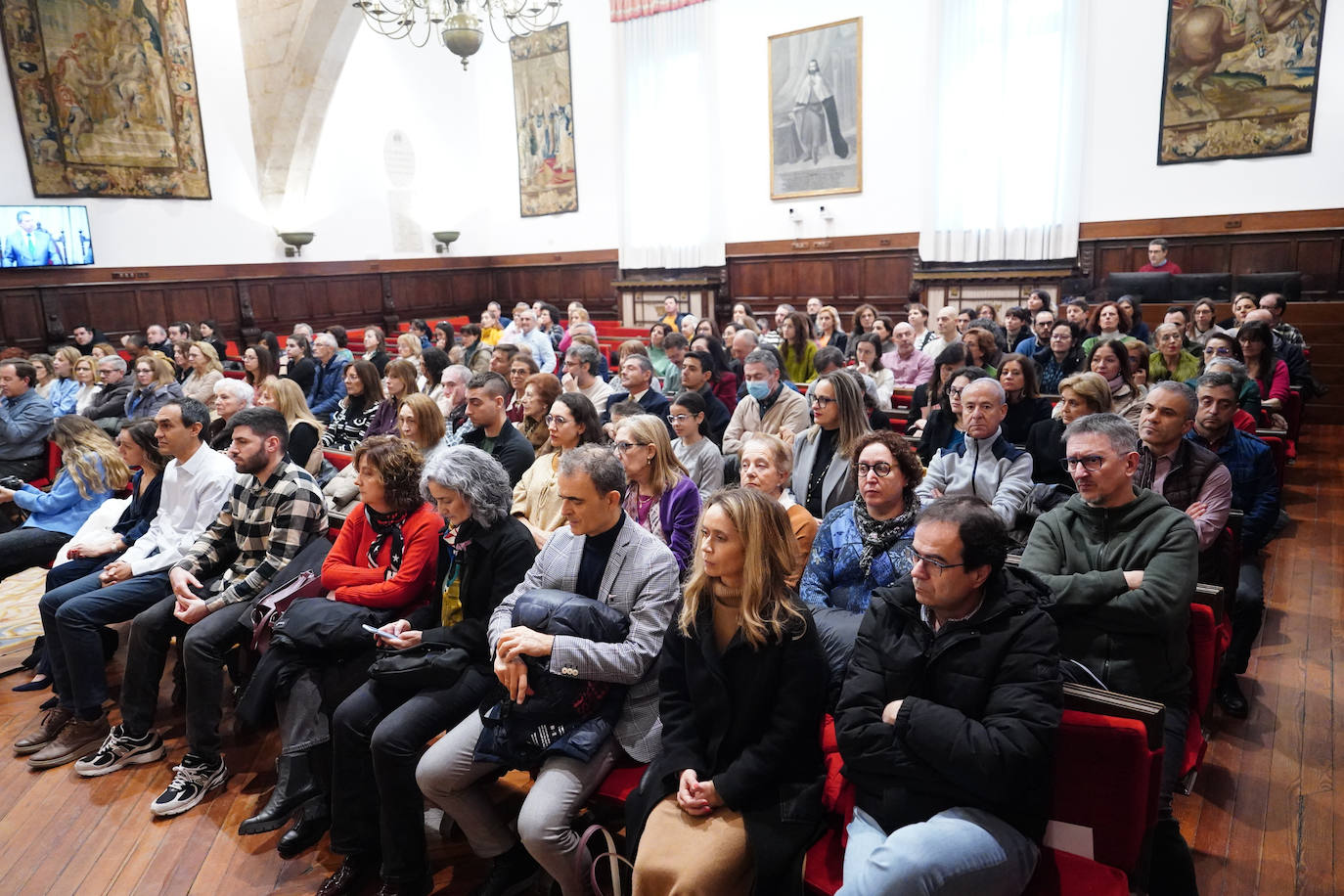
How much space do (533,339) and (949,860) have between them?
24.0ft

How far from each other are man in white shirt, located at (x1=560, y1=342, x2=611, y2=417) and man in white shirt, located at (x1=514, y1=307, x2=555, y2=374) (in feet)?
8.35

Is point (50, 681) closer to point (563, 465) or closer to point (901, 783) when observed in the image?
point (563, 465)

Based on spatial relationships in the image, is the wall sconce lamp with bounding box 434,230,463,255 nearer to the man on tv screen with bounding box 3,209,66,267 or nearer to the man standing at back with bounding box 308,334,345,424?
the man on tv screen with bounding box 3,209,66,267

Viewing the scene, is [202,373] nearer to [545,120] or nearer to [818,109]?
[818,109]

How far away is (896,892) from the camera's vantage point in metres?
1.65

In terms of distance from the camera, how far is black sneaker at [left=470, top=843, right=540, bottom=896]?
7.82ft

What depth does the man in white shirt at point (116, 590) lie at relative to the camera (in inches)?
131

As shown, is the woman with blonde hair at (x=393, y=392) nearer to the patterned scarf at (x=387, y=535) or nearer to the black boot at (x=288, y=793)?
the patterned scarf at (x=387, y=535)

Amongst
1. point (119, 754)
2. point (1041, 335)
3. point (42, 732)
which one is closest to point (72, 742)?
point (42, 732)

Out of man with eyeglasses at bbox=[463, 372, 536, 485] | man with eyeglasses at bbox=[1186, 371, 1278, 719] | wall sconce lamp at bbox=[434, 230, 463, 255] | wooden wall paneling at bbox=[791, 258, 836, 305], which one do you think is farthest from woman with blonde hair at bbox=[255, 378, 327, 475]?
wall sconce lamp at bbox=[434, 230, 463, 255]

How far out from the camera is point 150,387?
21.4 feet

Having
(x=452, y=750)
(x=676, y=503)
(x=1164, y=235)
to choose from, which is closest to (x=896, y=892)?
(x=452, y=750)

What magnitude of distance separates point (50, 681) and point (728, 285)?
381 inches

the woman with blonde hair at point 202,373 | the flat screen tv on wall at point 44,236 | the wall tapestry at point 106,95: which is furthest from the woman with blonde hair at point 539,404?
the wall tapestry at point 106,95
